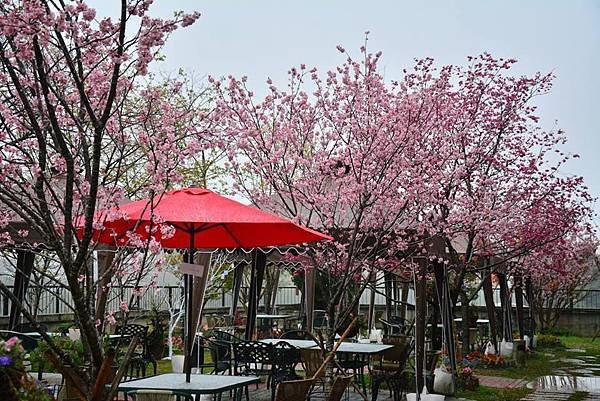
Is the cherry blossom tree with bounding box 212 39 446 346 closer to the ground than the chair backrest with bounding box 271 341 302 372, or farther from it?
farther from it

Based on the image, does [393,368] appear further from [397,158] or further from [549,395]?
[549,395]

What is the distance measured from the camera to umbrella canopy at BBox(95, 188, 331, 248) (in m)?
6.81

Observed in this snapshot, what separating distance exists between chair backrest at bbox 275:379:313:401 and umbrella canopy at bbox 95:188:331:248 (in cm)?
181

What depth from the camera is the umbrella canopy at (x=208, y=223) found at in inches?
268

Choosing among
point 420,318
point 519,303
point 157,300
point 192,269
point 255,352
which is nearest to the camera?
point 192,269

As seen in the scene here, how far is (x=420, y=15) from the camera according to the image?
40.5ft

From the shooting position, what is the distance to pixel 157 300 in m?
19.8

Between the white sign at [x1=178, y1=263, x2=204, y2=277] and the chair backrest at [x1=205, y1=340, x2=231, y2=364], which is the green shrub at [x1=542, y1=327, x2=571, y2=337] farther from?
the white sign at [x1=178, y1=263, x2=204, y2=277]

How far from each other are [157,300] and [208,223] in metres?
12.9

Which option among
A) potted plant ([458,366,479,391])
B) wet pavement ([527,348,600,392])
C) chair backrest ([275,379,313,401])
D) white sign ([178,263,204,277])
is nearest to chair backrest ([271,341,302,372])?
white sign ([178,263,204,277])

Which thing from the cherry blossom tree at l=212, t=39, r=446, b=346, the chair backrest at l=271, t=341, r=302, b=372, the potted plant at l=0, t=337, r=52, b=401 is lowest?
the potted plant at l=0, t=337, r=52, b=401

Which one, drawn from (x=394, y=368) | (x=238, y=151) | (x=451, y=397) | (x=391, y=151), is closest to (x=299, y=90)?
(x=238, y=151)

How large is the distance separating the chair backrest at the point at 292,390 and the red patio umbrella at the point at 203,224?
170cm

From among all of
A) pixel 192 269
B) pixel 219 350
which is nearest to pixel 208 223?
pixel 192 269
